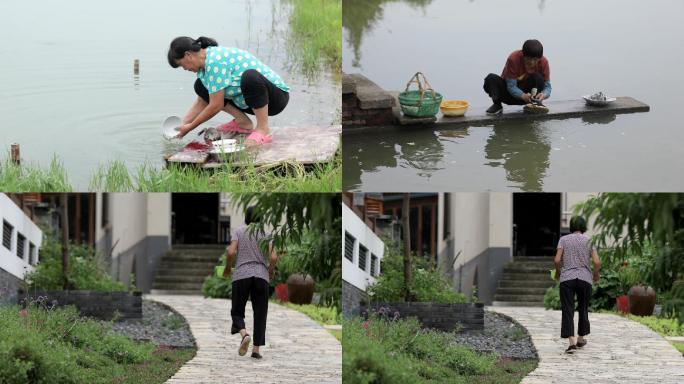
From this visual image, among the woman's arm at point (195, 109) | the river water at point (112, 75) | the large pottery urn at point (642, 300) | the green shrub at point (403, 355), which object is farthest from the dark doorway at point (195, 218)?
the large pottery urn at point (642, 300)

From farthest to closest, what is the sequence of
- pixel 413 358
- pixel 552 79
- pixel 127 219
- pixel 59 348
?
pixel 552 79, pixel 127 219, pixel 413 358, pixel 59 348

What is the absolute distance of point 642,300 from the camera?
7.91 m

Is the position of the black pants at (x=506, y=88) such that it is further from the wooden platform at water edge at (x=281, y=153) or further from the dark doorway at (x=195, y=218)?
the dark doorway at (x=195, y=218)

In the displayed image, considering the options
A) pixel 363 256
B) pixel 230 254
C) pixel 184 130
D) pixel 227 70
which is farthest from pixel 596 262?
pixel 184 130

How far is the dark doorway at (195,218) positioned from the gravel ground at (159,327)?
1.30 ft

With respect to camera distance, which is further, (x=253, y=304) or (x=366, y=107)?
(x=366, y=107)

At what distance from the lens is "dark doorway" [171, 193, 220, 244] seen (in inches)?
309

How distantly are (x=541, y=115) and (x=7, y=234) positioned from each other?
3223 millimetres

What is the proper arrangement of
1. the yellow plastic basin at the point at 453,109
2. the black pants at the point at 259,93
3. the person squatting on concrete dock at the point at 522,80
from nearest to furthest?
1. the black pants at the point at 259,93
2. the yellow plastic basin at the point at 453,109
3. the person squatting on concrete dock at the point at 522,80

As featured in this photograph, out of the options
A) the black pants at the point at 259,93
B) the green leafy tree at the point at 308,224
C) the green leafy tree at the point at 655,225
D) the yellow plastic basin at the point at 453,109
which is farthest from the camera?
the yellow plastic basin at the point at 453,109

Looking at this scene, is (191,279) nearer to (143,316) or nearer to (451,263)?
(143,316)

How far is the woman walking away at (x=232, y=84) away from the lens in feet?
26.0

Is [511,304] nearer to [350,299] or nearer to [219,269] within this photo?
[350,299]

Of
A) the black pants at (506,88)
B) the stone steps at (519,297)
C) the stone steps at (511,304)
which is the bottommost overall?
the stone steps at (511,304)
